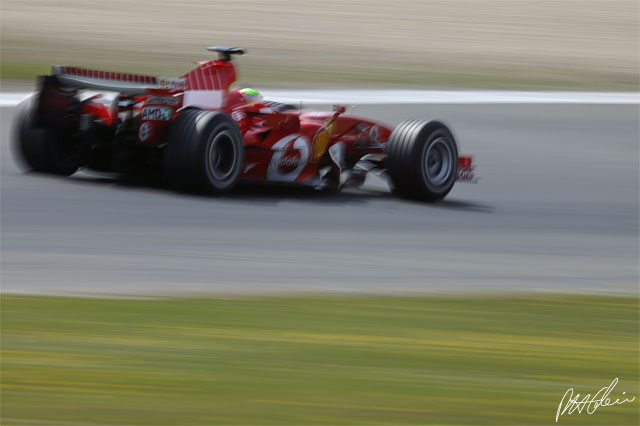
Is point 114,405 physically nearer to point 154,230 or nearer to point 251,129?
point 154,230

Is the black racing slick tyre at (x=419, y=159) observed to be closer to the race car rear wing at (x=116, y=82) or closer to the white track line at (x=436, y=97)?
the race car rear wing at (x=116, y=82)

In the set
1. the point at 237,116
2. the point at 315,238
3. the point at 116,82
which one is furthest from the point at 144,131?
the point at 315,238

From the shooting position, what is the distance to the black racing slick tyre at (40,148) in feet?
33.7

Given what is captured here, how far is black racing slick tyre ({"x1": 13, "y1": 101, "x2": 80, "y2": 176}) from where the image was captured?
1027 cm

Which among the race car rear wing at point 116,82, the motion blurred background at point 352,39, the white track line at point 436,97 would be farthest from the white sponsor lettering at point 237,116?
the motion blurred background at point 352,39

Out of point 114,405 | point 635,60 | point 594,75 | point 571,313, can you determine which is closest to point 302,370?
point 114,405

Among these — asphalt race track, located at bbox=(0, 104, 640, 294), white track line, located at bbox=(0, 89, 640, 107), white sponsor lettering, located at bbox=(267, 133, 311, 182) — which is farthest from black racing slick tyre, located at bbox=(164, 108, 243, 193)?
white track line, located at bbox=(0, 89, 640, 107)

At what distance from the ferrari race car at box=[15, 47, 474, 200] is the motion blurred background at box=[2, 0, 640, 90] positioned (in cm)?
1244

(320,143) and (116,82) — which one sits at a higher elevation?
(116,82)

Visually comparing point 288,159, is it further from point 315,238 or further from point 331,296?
point 331,296

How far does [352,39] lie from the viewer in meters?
32.9

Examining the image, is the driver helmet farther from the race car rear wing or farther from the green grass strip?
the green grass strip

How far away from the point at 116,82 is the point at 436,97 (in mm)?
11903

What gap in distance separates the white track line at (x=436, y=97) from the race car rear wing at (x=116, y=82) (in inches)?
344
